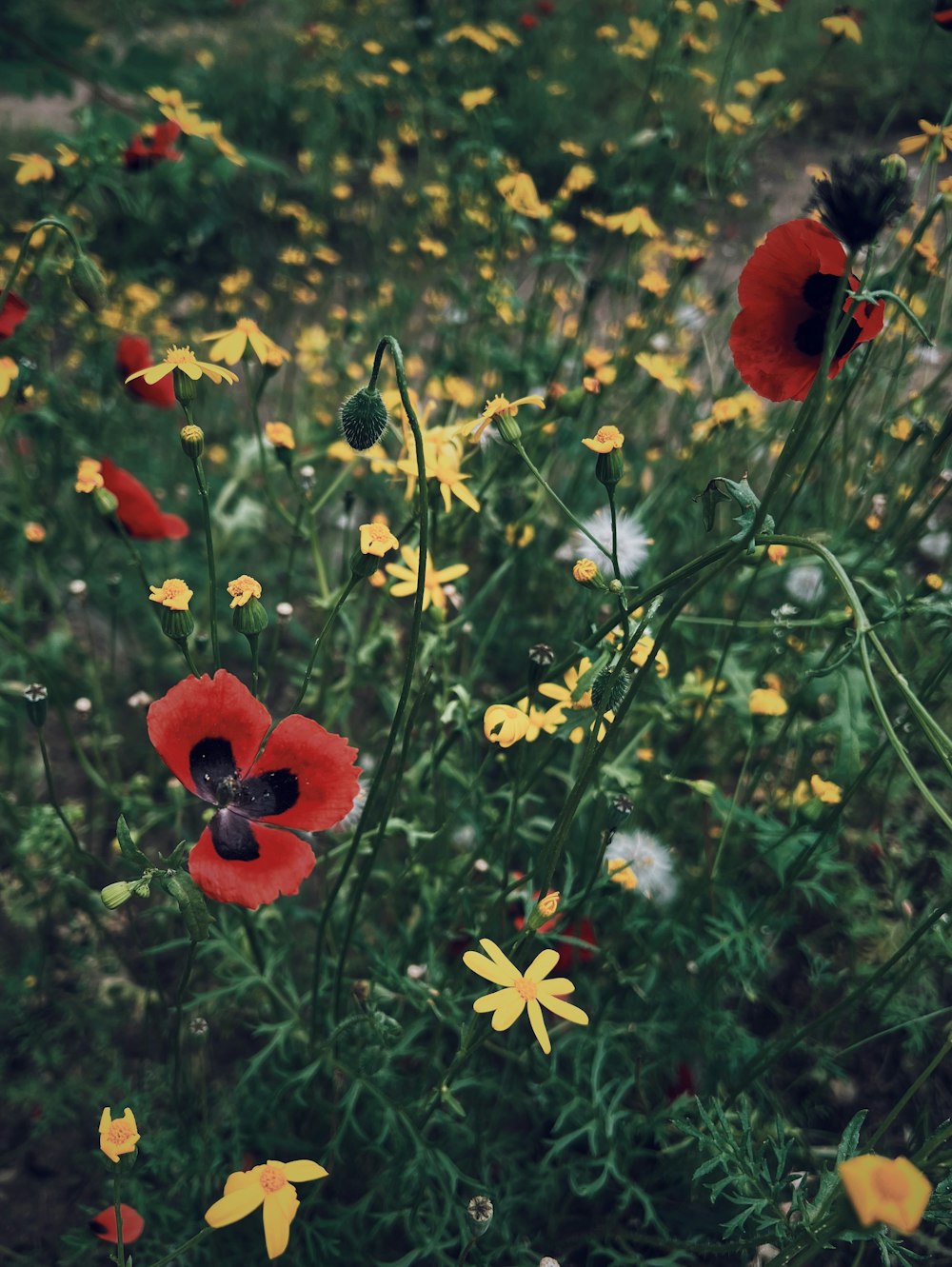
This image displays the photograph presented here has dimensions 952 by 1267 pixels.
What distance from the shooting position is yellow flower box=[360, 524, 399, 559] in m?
1.05

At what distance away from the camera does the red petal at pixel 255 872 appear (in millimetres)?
916

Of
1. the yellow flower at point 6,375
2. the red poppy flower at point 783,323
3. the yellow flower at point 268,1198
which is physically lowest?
the yellow flower at point 268,1198

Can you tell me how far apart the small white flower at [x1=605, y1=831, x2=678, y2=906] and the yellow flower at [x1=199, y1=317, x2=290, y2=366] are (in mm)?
1057

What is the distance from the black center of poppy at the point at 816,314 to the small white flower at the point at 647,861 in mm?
919

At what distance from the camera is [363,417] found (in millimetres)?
1122

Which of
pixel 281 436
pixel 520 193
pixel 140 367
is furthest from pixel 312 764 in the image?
pixel 520 193

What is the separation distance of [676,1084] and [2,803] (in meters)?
1.39

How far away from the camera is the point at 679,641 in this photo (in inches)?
86.6

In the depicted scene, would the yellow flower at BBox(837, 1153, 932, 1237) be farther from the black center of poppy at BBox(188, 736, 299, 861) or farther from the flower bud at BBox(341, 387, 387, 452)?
the flower bud at BBox(341, 387, 387, 452)

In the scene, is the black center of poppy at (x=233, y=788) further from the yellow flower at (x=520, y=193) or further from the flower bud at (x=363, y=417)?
the yellow flower at (x=520, y=193)

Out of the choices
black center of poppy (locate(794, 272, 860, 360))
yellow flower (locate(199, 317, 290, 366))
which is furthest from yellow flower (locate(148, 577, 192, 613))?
black center of poppy (locate(794, 272, 860, 360))

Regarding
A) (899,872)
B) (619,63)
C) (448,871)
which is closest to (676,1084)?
(448,871)

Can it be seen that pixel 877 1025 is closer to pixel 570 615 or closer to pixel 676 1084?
pixel 676 1084

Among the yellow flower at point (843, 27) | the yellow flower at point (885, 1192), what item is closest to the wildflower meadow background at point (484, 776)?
the yellow flower at point (885, 1192)
